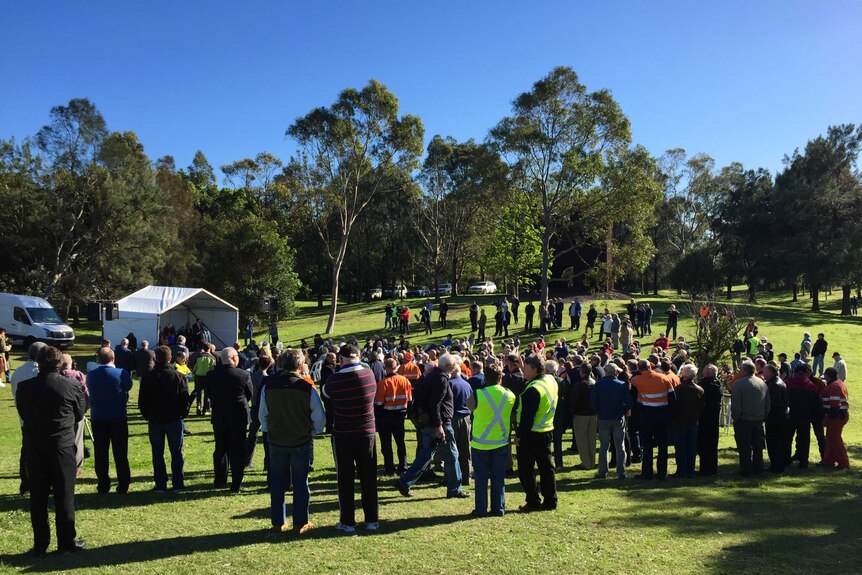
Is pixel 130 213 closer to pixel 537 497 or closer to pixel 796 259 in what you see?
pixel 537 497

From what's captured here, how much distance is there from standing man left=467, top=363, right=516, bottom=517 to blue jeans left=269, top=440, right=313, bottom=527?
1.80 meters

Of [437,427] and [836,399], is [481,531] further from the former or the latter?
[836,399]

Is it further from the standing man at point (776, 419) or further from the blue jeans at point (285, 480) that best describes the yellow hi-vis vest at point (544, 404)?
the standing man at point (776, 419)

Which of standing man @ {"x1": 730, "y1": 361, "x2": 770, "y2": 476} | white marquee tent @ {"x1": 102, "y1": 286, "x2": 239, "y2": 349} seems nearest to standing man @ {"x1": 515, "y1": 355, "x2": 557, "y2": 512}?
standing man @ {"x1": 730, "y1": 361, "x2": 770, "y2": 476}

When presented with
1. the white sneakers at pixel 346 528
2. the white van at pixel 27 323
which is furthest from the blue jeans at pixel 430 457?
the white van at pixel 27 323

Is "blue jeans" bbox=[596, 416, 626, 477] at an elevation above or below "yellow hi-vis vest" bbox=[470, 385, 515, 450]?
below

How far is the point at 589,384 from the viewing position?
9016 mm

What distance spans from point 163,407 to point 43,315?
79.5 ft

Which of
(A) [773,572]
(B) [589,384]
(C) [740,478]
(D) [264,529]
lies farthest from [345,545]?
(C) [740,478]

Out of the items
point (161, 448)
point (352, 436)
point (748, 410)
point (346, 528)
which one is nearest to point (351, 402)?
point (352, 436)

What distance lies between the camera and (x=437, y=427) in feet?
23.6

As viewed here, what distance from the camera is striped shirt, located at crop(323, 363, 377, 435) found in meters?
5.83

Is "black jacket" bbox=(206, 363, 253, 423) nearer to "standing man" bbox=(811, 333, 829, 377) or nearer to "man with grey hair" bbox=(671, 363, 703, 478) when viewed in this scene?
"man with grey hair" bbox=(671, 363, 703, 478)

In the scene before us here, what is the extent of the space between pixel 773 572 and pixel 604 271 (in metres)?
29.2
